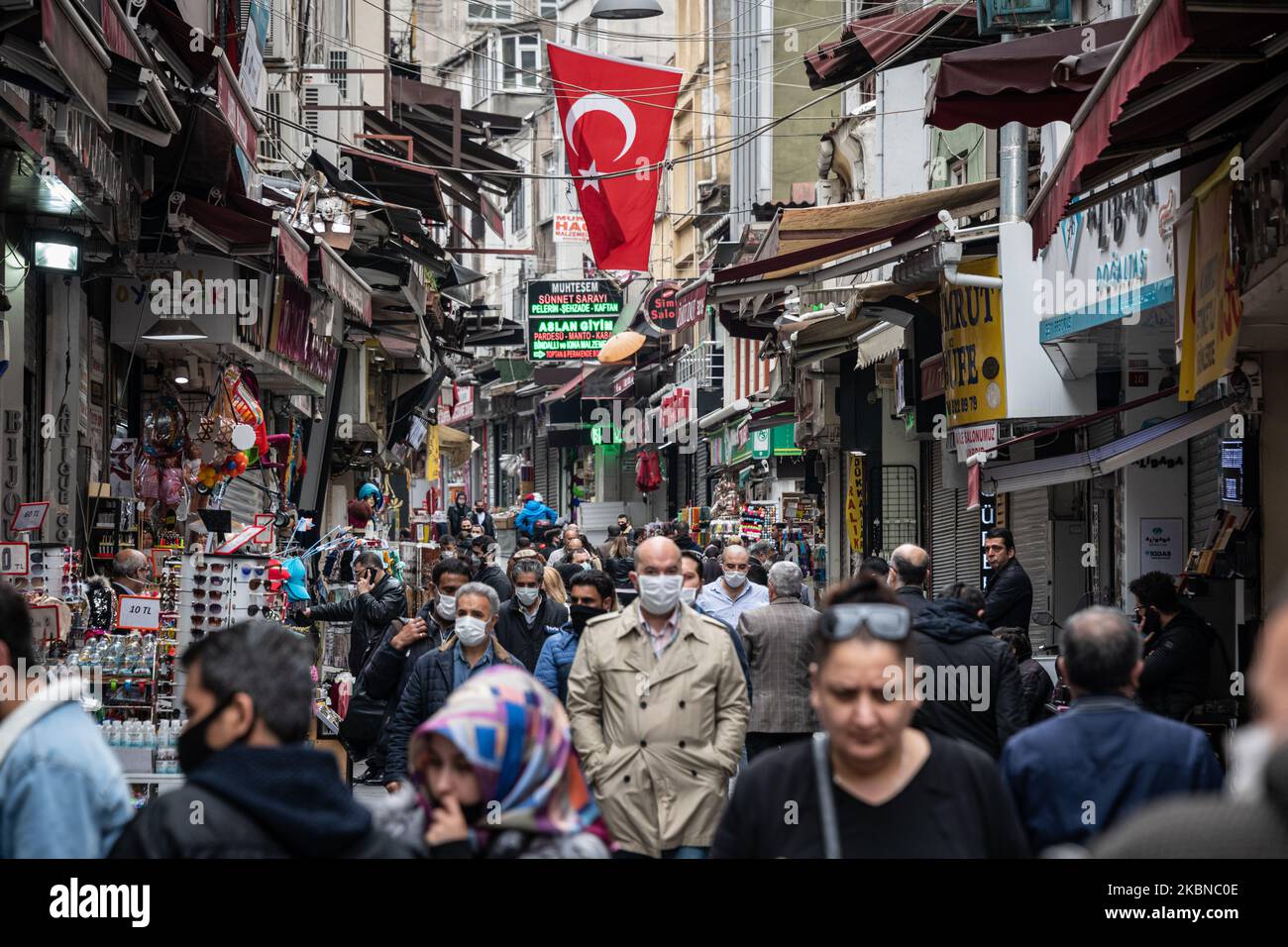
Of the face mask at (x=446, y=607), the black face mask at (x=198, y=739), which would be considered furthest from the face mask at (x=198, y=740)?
the face mask at (x=446, y=607)

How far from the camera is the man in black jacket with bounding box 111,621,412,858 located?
3.74 m

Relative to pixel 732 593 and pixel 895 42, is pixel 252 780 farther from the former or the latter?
pixel 895 42

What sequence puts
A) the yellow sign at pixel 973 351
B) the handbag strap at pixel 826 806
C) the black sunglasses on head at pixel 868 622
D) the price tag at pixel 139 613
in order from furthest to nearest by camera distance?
1. the yellow sign at pixel 973 351
2. the price tag at pixel 139 613
3. the black sunglasses on head at pixel 868 622
4. the handbag strap at pixel 826 806

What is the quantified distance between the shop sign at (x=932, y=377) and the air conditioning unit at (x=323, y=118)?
9134mm

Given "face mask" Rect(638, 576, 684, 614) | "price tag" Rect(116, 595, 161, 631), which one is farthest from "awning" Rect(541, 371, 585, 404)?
"face mask" Rect(638, 576, 684, 614)

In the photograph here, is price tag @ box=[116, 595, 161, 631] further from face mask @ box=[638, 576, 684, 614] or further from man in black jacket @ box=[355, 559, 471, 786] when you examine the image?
face mask @ box=[638, 576, 684, 614]

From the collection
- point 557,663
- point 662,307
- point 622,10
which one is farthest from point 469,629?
point 662,307

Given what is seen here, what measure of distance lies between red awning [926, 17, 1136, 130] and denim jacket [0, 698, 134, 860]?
851cm

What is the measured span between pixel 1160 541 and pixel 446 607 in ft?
22.8

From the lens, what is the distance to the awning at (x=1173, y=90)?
26.0ft

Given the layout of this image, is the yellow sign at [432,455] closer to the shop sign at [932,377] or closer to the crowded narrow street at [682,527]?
the crowded narrow street at [682,527]

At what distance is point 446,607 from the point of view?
11094mm
